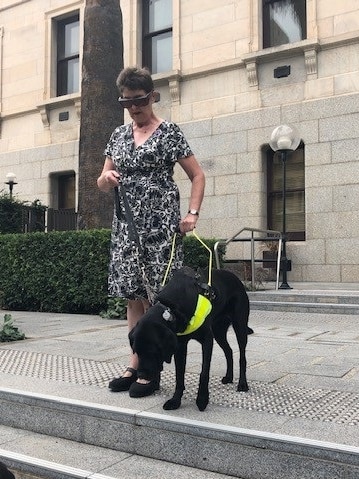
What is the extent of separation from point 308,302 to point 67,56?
39.3 ft

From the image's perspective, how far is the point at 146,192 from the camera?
11.9 ft

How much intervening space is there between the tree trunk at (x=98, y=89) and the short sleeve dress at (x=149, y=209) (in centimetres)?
612

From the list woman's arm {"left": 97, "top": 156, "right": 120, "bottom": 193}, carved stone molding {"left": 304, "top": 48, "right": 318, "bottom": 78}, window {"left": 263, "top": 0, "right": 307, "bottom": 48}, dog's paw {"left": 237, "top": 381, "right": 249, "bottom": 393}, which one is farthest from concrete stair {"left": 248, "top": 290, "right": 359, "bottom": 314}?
window {"left": 263, "top": 0, "right": 307, "bottom": 48}

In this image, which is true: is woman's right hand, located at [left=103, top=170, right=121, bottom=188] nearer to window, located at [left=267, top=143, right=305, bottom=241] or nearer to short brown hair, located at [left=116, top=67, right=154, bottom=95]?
short brown hair, located at [left=116, top=67, right=154, bottom=95]

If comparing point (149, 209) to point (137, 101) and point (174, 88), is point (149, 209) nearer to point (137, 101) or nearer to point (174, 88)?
point (137, 101)

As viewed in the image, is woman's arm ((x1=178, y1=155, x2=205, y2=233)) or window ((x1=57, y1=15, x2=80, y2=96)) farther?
window ((x1=57, y1=15, x2=80, y2=96))

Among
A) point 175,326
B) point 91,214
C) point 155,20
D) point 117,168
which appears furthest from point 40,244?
point 155,20

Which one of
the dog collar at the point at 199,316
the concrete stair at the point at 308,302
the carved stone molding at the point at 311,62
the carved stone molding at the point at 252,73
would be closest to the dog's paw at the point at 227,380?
the dog collar at the point at 199,316

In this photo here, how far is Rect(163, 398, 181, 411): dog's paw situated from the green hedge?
17.9ft

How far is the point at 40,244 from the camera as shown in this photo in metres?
9.35

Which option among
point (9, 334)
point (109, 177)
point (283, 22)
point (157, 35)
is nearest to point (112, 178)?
point (109, 177)

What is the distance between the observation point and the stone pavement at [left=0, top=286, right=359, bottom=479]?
269 cm

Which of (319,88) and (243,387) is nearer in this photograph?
(243,387)

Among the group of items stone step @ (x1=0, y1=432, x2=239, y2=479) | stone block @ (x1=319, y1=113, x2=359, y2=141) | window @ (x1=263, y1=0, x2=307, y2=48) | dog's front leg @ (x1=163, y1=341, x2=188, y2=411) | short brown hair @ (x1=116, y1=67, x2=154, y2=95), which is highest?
window @ (x1=263, y1=0, x2=307, y2=48)
